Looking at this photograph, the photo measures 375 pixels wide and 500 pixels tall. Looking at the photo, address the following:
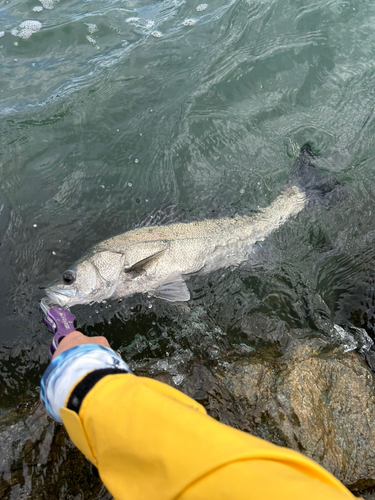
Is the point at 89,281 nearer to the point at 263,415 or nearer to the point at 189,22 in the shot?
the point at 263,415

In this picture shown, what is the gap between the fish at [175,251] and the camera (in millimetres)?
4273

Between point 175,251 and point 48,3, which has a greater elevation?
point 48,3

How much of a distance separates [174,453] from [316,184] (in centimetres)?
456

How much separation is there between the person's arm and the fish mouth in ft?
7.32

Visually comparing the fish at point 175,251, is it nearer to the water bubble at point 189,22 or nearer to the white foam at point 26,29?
the water bubble at point 189,22

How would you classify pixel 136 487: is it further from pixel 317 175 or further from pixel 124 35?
pixel 124 35

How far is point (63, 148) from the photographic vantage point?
584cm

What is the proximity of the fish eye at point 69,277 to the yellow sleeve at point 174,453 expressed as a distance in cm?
250

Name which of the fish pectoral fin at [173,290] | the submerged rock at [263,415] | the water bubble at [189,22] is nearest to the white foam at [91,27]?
the water bubble at [189,22]

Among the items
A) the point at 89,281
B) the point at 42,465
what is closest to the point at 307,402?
the point at 42,465

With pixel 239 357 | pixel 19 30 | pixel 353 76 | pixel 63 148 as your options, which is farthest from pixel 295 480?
pixel 19 30

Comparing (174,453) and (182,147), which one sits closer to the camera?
(174,453)

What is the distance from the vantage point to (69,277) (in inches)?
162

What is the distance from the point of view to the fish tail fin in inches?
200
